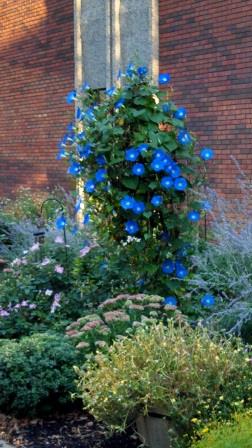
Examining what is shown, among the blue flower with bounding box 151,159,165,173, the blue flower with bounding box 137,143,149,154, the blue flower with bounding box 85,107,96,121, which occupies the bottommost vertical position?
the blue flower with bounding box 151,159,165,173

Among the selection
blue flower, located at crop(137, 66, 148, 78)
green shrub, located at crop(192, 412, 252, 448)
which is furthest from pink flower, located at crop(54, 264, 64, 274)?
green shrub, located at crop(192, 412, 252, 448)

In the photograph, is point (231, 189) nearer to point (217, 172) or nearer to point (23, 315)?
point (217, 172)

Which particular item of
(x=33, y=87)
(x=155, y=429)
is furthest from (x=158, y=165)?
(x=33, y=87)

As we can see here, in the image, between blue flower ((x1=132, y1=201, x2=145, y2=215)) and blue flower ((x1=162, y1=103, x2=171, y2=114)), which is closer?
blue flower ((x1=132, y1=201, x2=145, y2=215))

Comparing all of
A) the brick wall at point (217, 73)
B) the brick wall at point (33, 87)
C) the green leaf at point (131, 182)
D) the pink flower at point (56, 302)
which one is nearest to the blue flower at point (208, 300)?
the green leaf at point (131, 182)

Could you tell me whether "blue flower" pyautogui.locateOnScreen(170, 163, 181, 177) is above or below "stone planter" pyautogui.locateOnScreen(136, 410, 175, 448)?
above

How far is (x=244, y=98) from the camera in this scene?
8898 millimetres

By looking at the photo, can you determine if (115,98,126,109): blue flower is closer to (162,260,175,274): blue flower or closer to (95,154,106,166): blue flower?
(95,154,106,166): blue flower

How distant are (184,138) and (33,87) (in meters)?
8.39

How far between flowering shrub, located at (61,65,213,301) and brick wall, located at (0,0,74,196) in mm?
6751

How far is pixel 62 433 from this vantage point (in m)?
4.73

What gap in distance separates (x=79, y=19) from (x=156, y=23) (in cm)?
211

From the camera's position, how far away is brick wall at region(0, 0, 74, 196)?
12.6 m

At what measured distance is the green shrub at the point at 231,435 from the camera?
3.14 m
